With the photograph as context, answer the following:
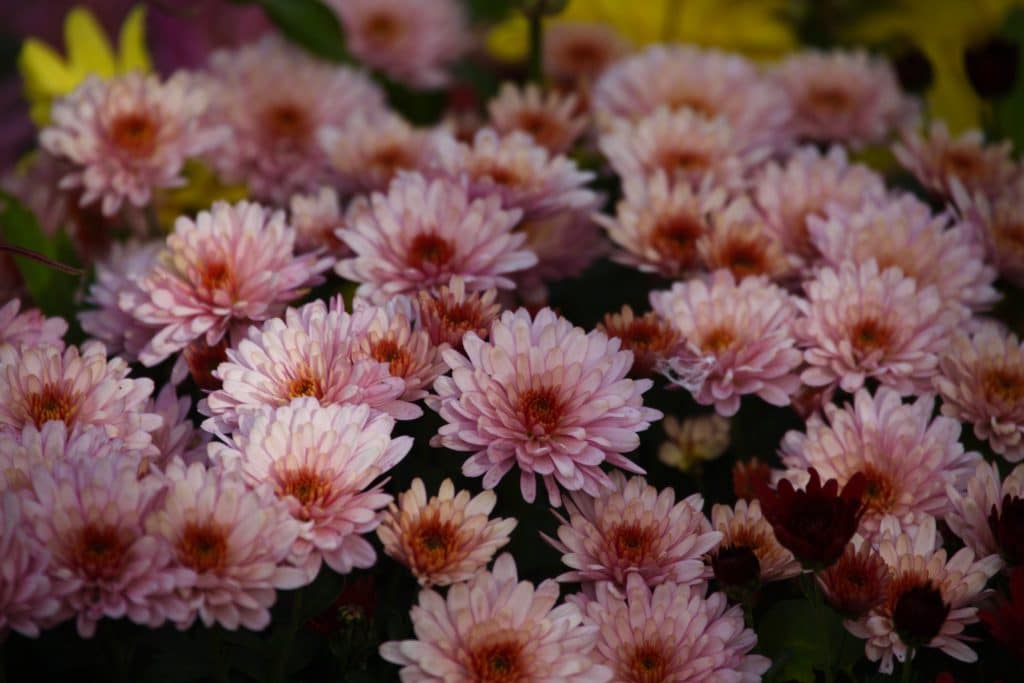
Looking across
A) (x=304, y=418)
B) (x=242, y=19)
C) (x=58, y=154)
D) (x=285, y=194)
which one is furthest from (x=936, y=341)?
(x=242, y=19)

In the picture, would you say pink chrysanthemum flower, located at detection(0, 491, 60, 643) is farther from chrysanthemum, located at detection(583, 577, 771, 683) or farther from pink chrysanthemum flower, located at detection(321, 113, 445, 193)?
pink chrysanthemum flower, located at detection(321, 113, 445, 193)

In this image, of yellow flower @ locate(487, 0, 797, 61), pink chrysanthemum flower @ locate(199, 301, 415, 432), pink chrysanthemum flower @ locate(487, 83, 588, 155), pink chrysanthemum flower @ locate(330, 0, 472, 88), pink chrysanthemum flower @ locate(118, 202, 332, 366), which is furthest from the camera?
yellow flower @ locate(487, 0, 797, 61)

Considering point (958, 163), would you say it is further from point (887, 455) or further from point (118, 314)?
point (118, 314)

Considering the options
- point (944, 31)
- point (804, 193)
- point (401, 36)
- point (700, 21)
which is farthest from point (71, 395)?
point (944, 31)

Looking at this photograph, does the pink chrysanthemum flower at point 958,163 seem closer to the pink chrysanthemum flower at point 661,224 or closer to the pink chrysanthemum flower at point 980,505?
the pink chrysanthemum flower at point 661,224

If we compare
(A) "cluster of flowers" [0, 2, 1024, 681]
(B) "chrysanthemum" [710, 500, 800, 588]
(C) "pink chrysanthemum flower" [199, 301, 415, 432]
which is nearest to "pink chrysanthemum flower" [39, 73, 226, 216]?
(A) "cluster of flowers" [0, 2, 1024, 681]
